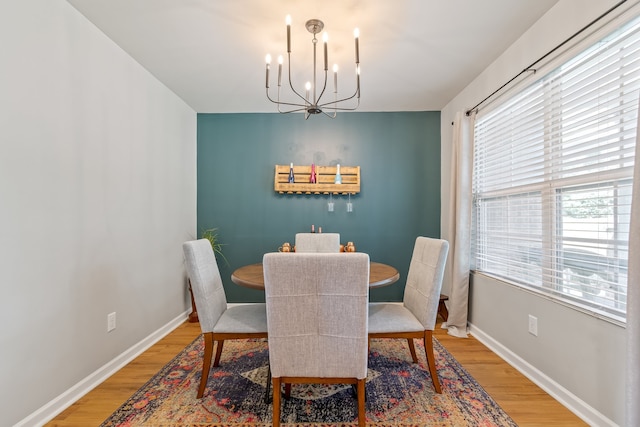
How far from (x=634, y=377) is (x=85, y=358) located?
2.82 metres

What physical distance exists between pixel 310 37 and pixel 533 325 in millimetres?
2482

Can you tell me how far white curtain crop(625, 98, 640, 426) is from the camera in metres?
1.20

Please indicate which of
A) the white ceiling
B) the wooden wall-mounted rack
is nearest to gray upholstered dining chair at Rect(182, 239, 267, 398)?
the white ceiling

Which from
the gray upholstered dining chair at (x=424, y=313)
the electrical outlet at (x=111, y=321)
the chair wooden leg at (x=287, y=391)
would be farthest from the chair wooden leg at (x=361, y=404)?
the electrical outlet at (x=111, y=321)

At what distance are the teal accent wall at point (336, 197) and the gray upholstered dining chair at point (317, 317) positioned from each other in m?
2.18

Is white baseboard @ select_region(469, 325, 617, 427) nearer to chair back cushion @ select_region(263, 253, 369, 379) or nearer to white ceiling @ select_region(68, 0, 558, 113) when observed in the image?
chair back cushion @ select_region(263, 253, 369, 379)

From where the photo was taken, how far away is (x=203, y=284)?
178 cm

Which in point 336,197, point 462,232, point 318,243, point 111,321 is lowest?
point 111,321

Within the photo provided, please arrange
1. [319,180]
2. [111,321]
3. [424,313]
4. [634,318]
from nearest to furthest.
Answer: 1. [634,318]
2. [424,313]
3. [111,321]
4. [319,180]

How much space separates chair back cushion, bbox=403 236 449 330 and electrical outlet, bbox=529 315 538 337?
0.71 m

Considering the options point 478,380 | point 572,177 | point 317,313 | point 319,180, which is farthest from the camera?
point 319,180

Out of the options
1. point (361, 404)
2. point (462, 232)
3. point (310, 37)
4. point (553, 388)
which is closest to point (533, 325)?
point (553, 388)

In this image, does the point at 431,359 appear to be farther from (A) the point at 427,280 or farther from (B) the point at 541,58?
(B) the point at 541,58

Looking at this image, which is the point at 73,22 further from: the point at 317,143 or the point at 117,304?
the point at 317,143
